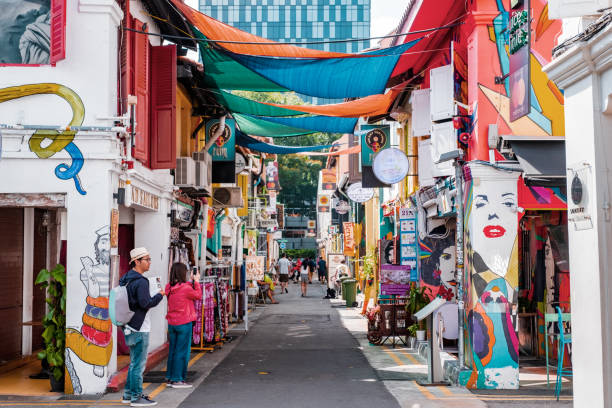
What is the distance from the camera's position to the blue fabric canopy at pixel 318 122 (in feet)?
50.4

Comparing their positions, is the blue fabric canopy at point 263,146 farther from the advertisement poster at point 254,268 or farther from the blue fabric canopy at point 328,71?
the blue fabric canopy at point 328,71

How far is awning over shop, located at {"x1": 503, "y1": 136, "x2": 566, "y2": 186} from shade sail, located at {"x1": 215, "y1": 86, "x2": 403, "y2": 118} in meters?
4.55

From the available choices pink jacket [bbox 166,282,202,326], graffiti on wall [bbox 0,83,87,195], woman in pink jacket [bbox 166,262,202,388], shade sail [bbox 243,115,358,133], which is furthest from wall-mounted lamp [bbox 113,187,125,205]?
shade sail [bbox 243,115,358,133]

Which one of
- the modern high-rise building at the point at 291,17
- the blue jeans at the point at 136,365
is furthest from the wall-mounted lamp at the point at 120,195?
the modern high-rise building at the point at 291,17

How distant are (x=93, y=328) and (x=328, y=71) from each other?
5.40m

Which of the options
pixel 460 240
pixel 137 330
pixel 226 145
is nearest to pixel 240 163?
pixel 226 145

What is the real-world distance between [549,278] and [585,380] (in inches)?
260

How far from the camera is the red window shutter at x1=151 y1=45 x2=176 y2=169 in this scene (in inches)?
471

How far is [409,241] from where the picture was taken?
16.6 meters

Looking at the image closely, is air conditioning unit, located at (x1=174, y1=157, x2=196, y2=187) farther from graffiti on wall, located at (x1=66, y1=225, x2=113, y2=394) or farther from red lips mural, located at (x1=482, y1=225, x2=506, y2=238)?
red lips mural, located at (x1=482, y1=225, x2=506, y2=238)

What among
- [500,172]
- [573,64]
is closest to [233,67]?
[500,172]

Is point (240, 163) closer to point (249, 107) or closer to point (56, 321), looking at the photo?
point (249, 107)

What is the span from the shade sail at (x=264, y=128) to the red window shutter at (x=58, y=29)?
24.2ft

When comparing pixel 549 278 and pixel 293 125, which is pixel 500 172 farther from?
pixel 293 125
